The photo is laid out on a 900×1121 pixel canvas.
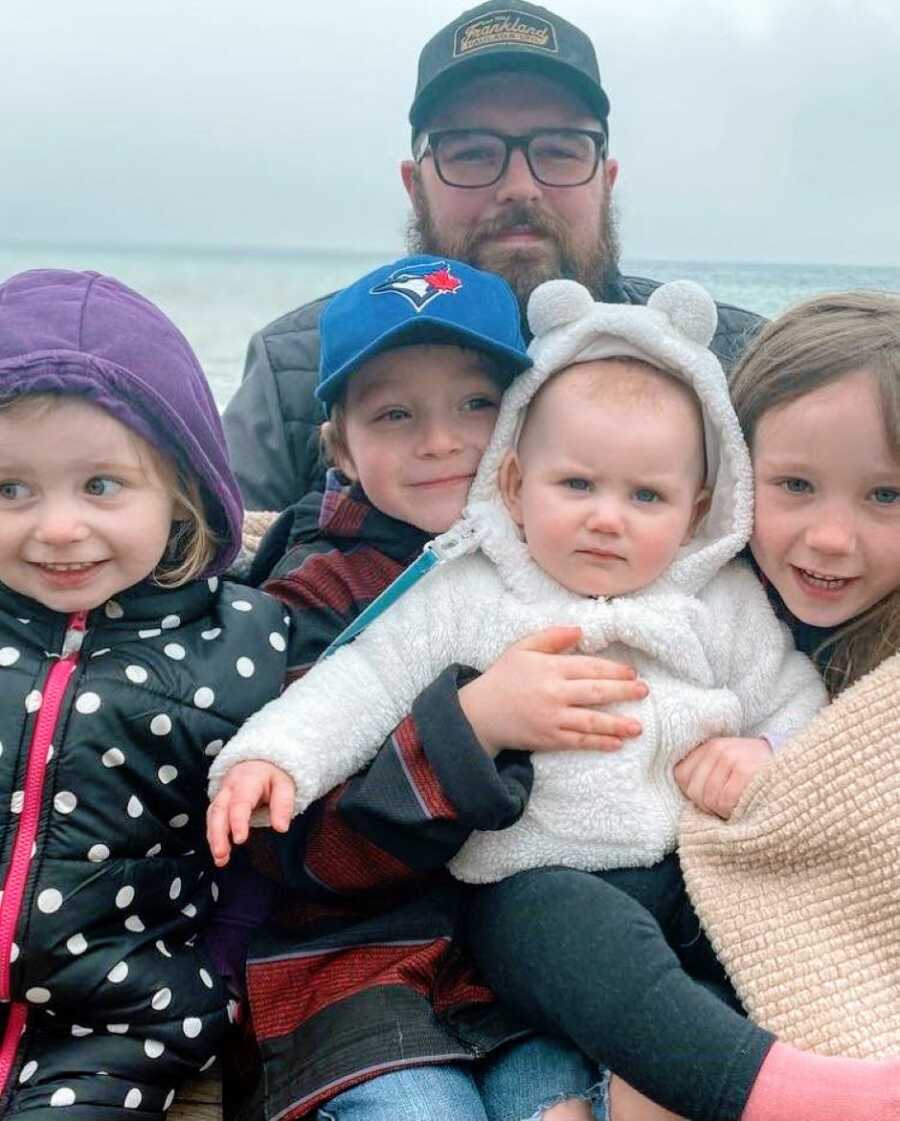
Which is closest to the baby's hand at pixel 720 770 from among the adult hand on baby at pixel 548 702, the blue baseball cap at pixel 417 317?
the adult hand on baby at pixel 548 702

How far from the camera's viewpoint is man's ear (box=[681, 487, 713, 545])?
1663 mm

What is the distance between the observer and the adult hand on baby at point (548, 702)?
145cm

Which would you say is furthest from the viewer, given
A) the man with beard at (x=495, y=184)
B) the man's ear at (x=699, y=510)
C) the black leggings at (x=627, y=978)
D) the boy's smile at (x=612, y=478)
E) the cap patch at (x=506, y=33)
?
the cap patch at (x=506, y=33)

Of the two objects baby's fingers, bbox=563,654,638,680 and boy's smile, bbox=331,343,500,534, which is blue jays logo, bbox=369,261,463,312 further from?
baby's fingers, bbox=563,654,638,680

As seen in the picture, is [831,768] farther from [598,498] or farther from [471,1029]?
[471,1029]

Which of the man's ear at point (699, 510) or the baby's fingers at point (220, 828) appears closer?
the baby's fingers at point (220, 828)

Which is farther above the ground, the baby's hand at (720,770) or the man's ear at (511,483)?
the man's ear at (511,483)

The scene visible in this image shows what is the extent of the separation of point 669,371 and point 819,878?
2.38 ft

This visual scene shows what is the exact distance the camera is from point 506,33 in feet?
8.75

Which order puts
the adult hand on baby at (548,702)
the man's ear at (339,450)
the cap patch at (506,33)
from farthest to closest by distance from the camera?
1. the cap patch at (506,33)
2. the man's ear at (339,450)
3. the adult hand on baby at (548,702)

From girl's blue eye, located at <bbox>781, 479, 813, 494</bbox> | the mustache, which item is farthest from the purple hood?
the mustache

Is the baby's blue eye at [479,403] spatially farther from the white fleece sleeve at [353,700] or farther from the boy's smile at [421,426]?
the white fleece sleeve at [353,700]

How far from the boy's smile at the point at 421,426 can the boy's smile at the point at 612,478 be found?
0.41ft

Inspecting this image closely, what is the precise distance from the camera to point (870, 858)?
1360 millimetres
